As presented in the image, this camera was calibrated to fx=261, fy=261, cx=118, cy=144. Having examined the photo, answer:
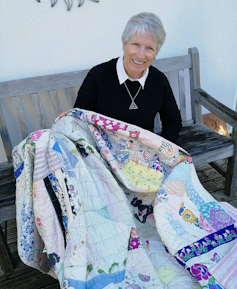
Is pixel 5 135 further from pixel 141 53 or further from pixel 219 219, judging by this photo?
pixel 219 219

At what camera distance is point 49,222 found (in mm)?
1100

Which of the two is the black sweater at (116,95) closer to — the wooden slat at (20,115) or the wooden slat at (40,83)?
the wooden slat at (40,83)

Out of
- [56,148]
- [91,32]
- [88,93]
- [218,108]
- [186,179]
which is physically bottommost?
[186,179]

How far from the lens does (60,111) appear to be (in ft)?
6.82

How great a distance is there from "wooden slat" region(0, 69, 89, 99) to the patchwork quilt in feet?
1.92

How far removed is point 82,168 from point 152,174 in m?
0.42

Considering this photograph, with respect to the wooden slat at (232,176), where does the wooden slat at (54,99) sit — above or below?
above

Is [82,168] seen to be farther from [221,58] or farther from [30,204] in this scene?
[221,58]

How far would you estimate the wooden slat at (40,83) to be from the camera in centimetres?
183

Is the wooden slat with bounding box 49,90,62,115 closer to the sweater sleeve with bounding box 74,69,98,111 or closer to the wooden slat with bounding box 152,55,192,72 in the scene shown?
the sweater sleeve with bounding box 74,69,98,111

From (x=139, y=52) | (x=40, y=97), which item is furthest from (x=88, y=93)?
(x=40, y=97)

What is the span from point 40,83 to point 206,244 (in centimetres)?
150

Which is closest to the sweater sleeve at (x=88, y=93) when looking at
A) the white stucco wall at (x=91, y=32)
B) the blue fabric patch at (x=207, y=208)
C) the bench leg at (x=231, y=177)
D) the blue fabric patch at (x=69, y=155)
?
the blue fabric patch at (x=69, y=155)

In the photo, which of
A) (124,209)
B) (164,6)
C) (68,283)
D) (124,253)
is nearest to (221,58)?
(164,6)
